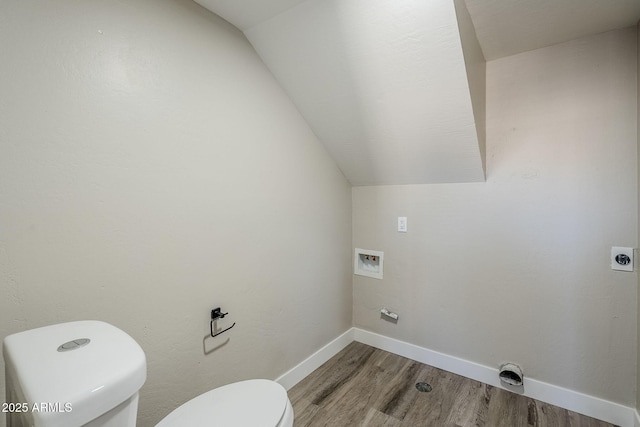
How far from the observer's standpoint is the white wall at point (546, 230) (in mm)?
1530

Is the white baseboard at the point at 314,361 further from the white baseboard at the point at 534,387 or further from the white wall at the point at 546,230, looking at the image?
the white wall at the point at 546,230

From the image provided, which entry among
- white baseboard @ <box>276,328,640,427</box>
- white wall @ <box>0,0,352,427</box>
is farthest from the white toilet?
white baseboard @ <box>276,328,640,427</box>

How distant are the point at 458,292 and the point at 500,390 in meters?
0.62

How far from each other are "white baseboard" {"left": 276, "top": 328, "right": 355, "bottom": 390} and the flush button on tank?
130 centimetres

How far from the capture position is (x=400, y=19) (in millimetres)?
1333

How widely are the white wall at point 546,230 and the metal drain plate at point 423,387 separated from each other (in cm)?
31

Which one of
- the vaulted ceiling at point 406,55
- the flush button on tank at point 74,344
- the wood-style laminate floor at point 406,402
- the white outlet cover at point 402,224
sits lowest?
the wood-style laminate floor at point 406,402

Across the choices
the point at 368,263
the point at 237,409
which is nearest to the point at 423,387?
the point at 368,263

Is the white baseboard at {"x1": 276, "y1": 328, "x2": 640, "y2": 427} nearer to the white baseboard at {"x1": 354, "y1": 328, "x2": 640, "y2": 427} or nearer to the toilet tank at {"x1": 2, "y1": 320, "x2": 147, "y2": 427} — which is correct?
the white baseboard at {"x1": 354, "y1": 328, "x2": 640, "y2": 427}

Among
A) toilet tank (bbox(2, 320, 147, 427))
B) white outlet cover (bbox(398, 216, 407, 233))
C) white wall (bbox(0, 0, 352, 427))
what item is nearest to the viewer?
toilet tank (bbox(2, 320, 147, 427))

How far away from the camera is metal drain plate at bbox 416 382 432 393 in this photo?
1.84 m

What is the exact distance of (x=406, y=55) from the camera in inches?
57.5

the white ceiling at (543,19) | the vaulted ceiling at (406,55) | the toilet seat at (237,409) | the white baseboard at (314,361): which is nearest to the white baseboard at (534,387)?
the white baseboard at (314,361)

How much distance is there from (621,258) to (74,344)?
7.65 ft
